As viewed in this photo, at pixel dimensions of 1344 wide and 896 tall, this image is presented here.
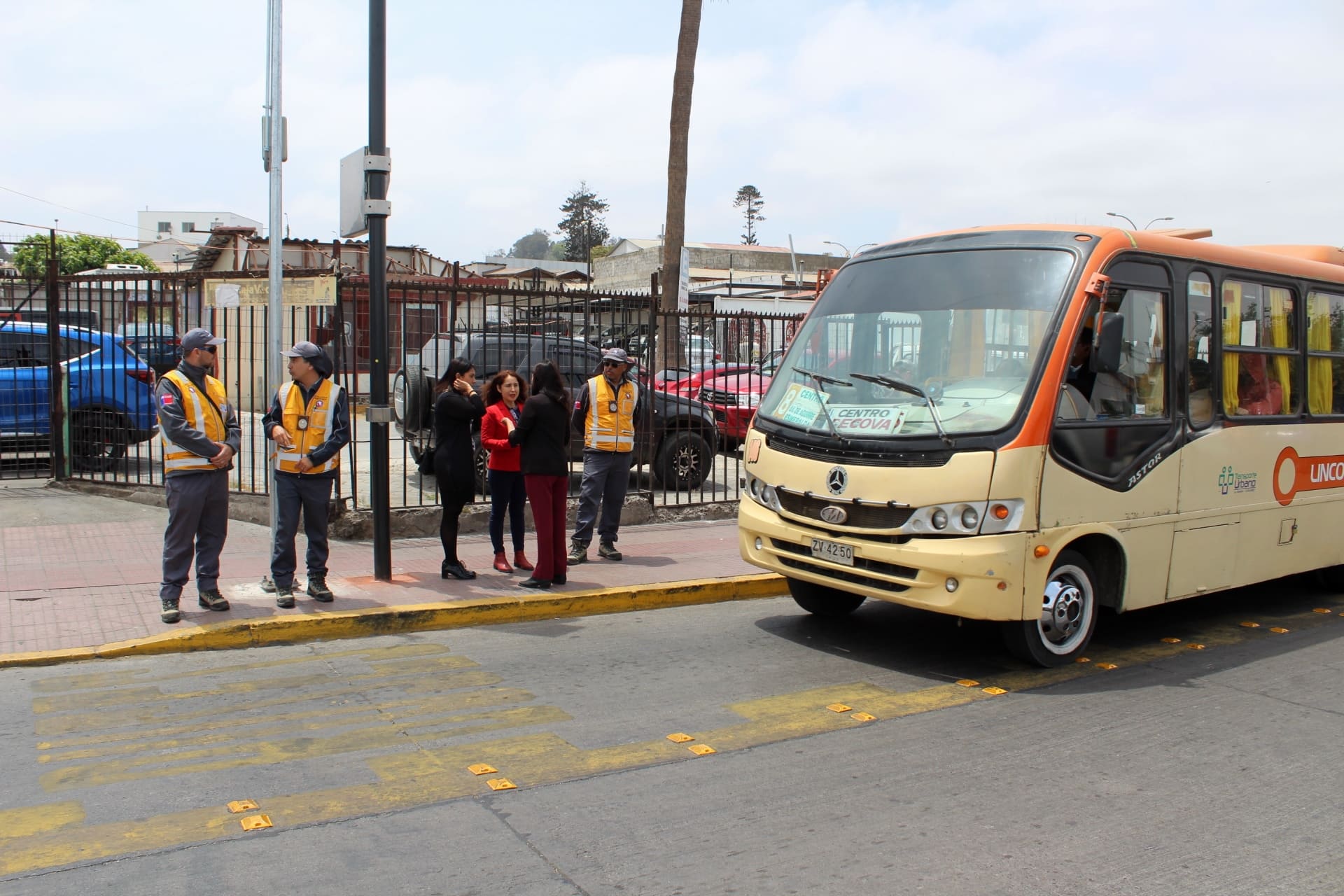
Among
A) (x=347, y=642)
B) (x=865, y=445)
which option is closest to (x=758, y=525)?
(x=865, y=445)

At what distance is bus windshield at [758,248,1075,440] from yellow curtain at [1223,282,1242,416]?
175 centimetres

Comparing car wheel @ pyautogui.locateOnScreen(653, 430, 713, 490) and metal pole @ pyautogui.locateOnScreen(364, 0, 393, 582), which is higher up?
metal pole @ pyautogui.locateOnScreen(364, 0, 393, 582)

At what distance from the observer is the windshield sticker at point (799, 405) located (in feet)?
22.6

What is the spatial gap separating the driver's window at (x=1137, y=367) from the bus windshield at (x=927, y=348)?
0.57m

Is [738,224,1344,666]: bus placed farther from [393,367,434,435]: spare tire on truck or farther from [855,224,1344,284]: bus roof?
[393,367,434,435]: spare tire on truck

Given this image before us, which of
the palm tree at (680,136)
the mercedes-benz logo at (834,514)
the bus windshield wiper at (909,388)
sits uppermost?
the palm tree at (680,136)

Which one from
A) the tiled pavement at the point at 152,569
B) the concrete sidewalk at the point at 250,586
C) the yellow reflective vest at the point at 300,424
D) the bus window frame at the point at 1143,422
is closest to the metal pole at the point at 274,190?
the yellow reflective vest at the point at 300,424

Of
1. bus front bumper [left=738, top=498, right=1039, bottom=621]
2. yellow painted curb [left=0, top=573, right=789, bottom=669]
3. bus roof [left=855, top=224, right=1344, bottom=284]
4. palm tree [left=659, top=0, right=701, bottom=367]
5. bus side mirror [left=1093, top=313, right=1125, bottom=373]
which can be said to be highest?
palm tree [left=659, top=0, right=701, bottom=367]

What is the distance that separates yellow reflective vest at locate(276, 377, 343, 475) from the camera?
7273 mm

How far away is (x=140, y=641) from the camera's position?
6492mm

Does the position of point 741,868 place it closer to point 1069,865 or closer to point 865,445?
point 1069,865

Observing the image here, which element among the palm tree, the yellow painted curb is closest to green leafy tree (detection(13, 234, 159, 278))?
the palm tree

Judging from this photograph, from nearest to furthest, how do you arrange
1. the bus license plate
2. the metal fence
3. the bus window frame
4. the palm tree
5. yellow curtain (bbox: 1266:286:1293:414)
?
the bus window frame, the bus license plate, yellow curtain (bbox: 1266:286:1293:414), the metal fence, the palm tree

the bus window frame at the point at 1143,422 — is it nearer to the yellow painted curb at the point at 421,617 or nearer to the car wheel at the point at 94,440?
the yellow painted curb at the point at 421,617
